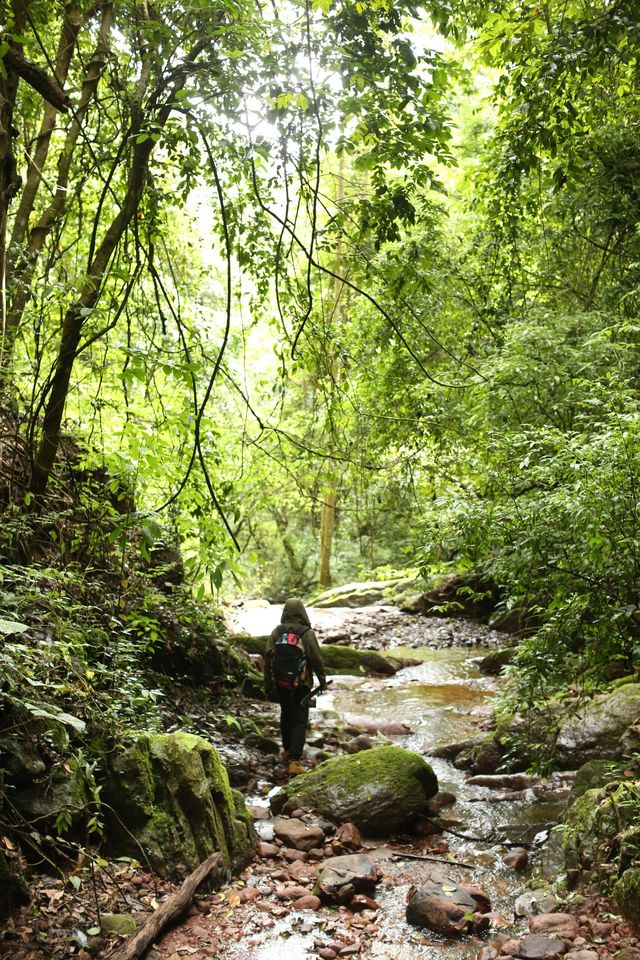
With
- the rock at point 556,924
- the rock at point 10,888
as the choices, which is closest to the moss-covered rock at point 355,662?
the rock at point 556,924

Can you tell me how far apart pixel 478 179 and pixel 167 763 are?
276 inches

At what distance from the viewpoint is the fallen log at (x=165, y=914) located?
346 cm

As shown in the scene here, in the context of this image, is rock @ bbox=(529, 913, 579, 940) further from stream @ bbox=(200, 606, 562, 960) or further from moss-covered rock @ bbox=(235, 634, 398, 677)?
moss-covered rock @ bbox=(235, 634, 398, 677)

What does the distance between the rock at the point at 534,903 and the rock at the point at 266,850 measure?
1876mm

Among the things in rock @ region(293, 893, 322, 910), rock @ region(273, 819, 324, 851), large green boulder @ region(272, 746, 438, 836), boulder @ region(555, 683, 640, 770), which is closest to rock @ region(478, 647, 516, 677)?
boulder @ region(555, 683, 640, 770)

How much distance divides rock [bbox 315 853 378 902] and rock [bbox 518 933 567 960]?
131 cm

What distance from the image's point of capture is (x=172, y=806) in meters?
4.69

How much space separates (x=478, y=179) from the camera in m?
8.10

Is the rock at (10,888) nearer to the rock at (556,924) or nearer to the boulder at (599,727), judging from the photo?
the rock at (556,924)

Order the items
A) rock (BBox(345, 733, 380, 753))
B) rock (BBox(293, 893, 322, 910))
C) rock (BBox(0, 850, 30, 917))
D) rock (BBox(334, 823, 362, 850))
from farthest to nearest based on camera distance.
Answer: rock (BBox(345, 733, 380, 753)) → rock (BBox(334, 823, 362, 850)) → rock (BBox(293, 893, 322, 910)) → rock (BBox(0, 850, 30, 917))

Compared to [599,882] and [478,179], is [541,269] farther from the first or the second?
[599,882]

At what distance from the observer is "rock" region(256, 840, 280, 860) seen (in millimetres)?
5473

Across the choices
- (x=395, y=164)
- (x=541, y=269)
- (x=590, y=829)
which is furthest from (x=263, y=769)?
(x=541, y=269)

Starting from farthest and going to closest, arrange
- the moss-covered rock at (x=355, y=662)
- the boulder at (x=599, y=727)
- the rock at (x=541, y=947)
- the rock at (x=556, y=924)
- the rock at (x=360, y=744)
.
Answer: the moss-covered rock at (x=355, y=662) → the rock at (x=360, y=744) → the boulder at (x=599, y=727) → the rock at (x=556, y=924) → the rock at (x=541, y=947)
